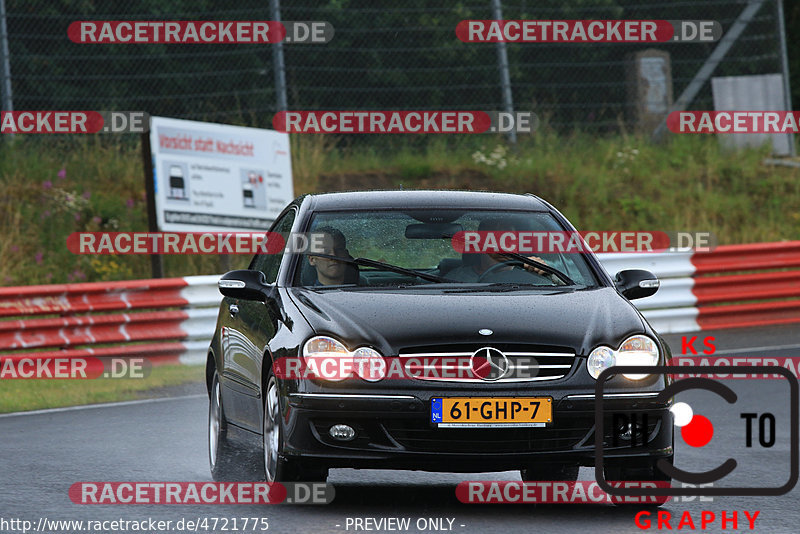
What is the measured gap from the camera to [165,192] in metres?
19.1

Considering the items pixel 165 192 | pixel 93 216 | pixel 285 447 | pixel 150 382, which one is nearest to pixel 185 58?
pixel 93 216

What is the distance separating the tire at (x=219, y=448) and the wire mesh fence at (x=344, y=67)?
40.2 ft

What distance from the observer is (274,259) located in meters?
9.23

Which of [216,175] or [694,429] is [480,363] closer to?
[694,429]

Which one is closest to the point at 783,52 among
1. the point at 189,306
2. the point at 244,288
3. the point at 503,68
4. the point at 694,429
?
the point at 503,68

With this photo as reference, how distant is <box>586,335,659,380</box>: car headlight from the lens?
752 cm

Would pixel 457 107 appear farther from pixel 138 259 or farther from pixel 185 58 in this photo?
pixel 138 259

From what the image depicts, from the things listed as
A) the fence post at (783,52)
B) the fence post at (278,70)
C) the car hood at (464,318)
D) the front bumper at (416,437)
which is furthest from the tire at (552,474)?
the fence post at (783,52)

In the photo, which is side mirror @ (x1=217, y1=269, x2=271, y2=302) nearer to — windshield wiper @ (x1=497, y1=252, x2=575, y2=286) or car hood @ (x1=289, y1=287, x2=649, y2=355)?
car hood @ (x1=289, y1=287, x2=649, y2=355)

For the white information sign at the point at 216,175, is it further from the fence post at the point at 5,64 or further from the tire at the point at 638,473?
the tire at the point at 638,473

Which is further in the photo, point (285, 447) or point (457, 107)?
point (457, 107)

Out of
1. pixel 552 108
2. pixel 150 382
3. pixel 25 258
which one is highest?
pixel 552 108

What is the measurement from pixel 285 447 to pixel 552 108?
59.1 ft

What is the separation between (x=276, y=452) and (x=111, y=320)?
885 cm
